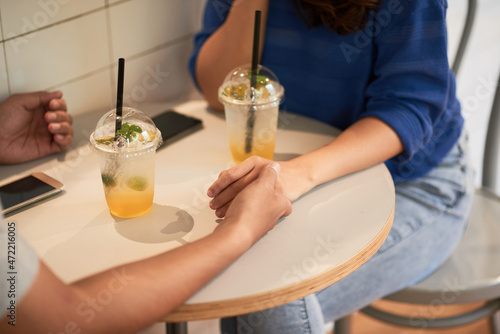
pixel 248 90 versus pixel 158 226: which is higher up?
pixel 248 90

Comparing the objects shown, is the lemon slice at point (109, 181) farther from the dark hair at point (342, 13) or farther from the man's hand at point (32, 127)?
the dark hair at point (342, 13)

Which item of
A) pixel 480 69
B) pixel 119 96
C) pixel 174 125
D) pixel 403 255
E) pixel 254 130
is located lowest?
pixel 480 69

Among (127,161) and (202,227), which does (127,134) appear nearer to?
(127,161)

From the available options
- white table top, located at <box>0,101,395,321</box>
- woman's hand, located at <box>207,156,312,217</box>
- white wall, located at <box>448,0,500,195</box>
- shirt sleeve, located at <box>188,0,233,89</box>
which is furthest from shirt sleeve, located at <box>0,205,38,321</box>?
white wall, located at <box>448,0,500,195</box>

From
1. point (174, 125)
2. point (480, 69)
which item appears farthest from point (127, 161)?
point (480, 69)

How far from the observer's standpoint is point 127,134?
93cm

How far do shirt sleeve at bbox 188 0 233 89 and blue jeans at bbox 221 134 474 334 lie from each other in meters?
0.65

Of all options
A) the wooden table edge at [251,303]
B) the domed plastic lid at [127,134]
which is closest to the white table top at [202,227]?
the wooden table edge at [251,303]

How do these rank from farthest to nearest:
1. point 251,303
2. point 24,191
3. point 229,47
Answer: point 229,47
point 24,191
point 251,303

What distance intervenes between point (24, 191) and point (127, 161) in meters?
0.25

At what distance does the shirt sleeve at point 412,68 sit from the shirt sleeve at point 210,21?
18.5 inches

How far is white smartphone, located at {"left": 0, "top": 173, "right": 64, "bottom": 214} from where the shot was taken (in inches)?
39.4

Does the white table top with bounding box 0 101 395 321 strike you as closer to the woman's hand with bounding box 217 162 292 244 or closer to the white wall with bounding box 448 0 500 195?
the woman's hand with bounding box 217 162 292 244

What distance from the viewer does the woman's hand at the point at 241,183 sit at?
961 millimetres
